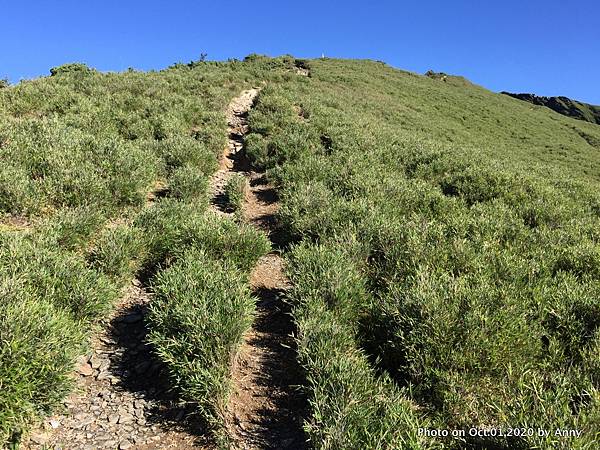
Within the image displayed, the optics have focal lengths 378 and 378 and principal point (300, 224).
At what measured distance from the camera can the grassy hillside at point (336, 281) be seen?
3545mm

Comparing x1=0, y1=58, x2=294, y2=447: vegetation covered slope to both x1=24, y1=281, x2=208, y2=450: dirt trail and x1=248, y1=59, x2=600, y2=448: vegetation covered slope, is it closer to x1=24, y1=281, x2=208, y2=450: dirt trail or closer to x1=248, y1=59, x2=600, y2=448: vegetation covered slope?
x1=24, y1=281, x2=208, y2=450: dirt trail

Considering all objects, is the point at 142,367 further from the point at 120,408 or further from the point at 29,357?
the point at 29,357

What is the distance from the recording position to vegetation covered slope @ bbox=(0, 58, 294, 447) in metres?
3.61

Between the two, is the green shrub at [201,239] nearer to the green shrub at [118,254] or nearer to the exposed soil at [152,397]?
the green shrub at [118,254]

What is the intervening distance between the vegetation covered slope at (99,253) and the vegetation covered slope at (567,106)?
437 feet

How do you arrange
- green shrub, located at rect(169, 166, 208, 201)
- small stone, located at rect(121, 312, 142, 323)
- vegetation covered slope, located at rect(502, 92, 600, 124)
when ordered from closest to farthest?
small stone, located at rect(121, 312, 142, 323)
green shrub, located at rect(169, 166, 208, 201)
vegetation covered slope, located at rect(502, 92, 600, 124)

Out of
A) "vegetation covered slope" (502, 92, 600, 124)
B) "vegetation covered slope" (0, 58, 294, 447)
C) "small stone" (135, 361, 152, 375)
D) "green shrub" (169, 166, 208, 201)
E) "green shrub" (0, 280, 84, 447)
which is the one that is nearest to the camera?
"green shrub" (0, 280, 84, 447)

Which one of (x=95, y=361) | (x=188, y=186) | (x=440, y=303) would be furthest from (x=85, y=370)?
(x=188, y=186)

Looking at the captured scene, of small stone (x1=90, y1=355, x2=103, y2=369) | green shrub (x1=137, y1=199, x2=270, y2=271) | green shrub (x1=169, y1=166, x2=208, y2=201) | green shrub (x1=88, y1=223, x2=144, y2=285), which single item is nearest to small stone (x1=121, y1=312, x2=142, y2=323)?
green shrub (x1=88, y1=223, x2=144, y2=285)

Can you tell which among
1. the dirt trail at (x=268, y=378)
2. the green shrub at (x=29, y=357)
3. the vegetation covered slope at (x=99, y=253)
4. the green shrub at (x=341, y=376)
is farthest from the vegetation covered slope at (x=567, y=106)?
the green shrub at (x=29, y=357)

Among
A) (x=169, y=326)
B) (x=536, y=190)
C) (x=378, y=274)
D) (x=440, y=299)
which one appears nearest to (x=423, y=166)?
(x=536, y=190)

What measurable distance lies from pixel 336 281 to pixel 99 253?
3627 mm

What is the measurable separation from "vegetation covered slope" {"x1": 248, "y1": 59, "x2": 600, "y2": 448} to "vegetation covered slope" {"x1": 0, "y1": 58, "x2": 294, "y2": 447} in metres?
1.10

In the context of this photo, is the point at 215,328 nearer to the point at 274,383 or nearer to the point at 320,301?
Answer: the point at 274,383
